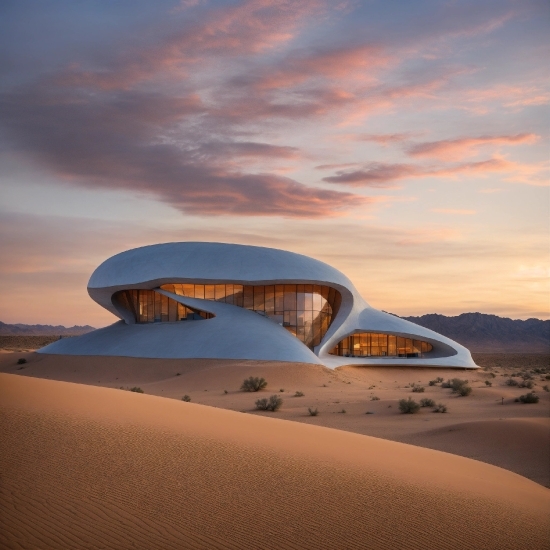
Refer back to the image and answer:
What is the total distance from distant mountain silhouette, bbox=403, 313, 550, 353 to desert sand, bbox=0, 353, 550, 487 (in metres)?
105

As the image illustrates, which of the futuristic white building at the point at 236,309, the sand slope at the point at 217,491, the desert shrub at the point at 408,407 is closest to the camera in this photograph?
the sand slope at the point at 217,491

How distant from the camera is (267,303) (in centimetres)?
4556

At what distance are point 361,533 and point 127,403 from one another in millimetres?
6542

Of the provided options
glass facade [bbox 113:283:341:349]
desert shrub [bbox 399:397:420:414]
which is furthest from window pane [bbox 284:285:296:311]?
desert shrub [bbox 399:397:420:414]

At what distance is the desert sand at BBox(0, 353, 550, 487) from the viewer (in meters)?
15.4

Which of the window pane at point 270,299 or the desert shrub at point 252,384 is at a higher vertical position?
the window pane at point 270,299

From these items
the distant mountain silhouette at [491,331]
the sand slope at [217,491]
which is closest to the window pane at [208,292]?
the sand slope at [217,491]

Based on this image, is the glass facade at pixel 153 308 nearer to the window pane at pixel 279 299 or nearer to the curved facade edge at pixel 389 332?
the window pane at pixel 279 299

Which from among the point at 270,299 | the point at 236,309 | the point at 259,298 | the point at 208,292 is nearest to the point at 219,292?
the point at 208,292

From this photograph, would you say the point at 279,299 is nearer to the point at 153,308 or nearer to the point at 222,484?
the point at 153,308

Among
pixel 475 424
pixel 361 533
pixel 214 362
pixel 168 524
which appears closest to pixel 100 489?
pixel 168 524

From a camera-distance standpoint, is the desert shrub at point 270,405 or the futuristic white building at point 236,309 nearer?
the desert shrub at point 270,405

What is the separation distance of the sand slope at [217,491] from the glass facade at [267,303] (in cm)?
3475

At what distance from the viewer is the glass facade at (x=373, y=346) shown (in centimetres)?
5016
